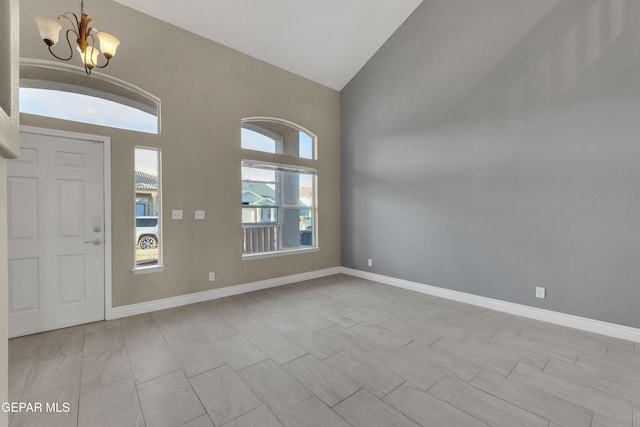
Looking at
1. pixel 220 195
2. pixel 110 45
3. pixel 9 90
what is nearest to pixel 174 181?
pixel 220 195

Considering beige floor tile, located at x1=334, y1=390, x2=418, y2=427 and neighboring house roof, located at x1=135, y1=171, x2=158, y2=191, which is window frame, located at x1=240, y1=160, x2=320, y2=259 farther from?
beige floor tile, located at x1=334, y1=390, x2=418, y2=427

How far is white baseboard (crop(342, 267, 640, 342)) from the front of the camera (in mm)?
2828

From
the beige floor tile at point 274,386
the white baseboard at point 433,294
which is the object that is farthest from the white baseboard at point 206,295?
the beige floor tile at point 274,386

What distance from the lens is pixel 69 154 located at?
3.10 m

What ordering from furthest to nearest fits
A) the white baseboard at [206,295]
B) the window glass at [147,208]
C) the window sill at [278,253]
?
the window sill at [278,253], the window glass at [147,208], the white baseboard at [206,295]

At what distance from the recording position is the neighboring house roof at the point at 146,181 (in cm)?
352

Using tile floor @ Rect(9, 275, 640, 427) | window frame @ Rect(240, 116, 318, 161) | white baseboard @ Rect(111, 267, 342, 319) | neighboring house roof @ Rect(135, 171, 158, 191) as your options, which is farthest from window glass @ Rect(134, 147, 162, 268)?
window frame @ Rect(240, 116, 318, 161)

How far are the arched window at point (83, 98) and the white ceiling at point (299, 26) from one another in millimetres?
1045

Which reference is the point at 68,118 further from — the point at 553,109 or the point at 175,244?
the point at 553,109

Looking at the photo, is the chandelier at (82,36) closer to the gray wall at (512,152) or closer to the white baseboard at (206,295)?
the white baseboard at (206,295)

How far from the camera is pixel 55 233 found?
3.05 metres

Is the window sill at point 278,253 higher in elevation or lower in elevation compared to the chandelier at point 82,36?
lower

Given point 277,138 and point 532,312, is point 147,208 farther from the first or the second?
point 532,312

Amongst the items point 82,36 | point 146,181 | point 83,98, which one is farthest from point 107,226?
point 82,36
